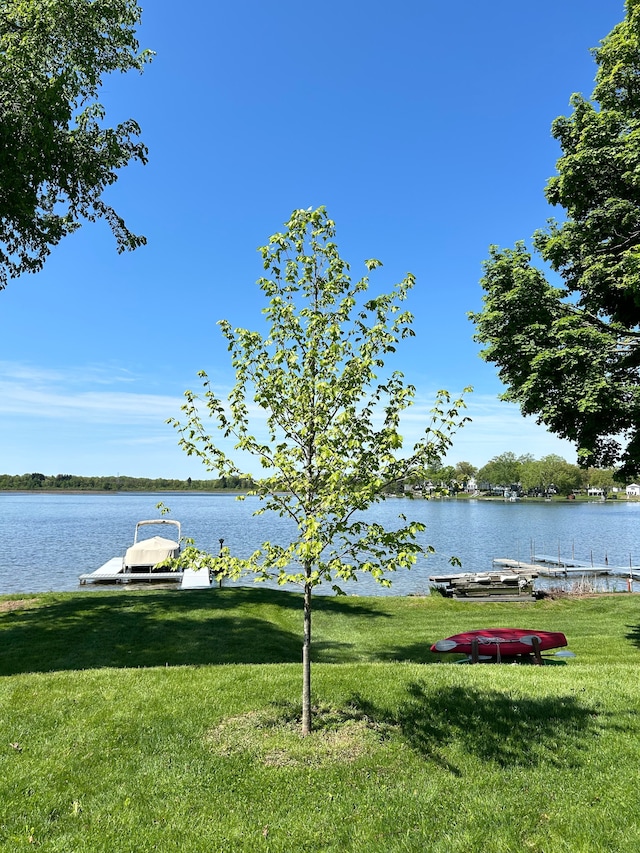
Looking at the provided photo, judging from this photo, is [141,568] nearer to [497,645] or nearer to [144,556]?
[144,556]

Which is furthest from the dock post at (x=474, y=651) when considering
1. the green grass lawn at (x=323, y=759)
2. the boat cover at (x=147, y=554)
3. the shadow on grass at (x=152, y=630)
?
the boat cover at (x=147, y=554)

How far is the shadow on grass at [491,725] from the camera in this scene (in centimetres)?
609

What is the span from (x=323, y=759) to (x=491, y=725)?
2446mm

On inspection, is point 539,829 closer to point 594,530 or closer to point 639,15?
point 639,15

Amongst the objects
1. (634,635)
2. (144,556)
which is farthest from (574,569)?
(144,556)

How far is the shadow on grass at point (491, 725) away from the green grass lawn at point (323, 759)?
3 centimetres

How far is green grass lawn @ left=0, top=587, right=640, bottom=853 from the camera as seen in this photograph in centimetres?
468

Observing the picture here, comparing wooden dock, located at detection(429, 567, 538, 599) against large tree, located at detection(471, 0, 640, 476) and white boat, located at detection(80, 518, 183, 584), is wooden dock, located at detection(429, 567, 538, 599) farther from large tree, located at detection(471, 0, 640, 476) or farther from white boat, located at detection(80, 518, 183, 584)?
white boat, located at detection(80, 518, 183, 584)

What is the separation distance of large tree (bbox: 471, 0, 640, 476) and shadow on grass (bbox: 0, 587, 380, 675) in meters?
9.07

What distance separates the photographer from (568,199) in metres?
11.9

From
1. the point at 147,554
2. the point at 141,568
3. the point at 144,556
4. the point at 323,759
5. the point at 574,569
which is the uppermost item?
the point at 323,759

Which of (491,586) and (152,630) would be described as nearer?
(152,630)

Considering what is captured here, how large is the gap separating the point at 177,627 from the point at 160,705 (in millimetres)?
7940

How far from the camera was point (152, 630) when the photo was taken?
47.8ft
